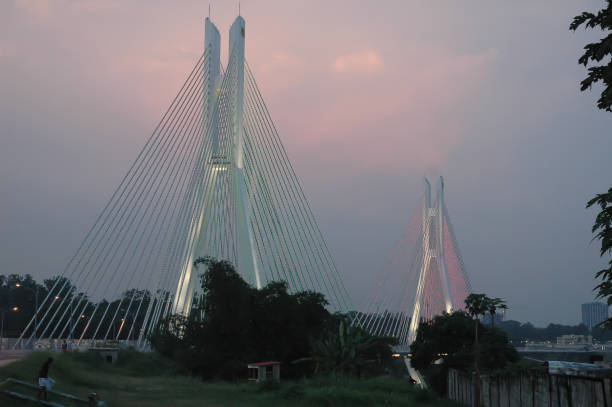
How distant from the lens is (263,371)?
32.3 m

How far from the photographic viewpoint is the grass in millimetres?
21844

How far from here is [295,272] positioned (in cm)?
3566

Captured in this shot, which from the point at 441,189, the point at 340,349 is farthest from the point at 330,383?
the point at 441,189

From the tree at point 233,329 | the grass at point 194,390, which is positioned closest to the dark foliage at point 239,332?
the tree at point 233,329

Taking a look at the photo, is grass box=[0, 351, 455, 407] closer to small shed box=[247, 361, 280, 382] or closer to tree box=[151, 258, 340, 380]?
small shed box=[247, 361, 280, 382]

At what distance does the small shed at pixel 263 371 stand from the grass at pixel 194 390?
69.7 inches

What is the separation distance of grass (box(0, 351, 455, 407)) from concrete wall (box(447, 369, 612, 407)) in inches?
232

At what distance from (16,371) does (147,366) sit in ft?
55.6

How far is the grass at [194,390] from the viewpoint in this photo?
21844 mm

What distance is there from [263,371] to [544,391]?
68.8 feet

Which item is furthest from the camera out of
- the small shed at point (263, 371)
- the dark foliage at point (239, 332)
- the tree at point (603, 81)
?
the dark foliage at point (239, 332)

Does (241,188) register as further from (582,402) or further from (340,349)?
(582,402)

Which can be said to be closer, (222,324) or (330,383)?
(330,383)

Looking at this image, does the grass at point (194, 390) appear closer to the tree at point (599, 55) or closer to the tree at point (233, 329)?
the tree at point (233, 329)
